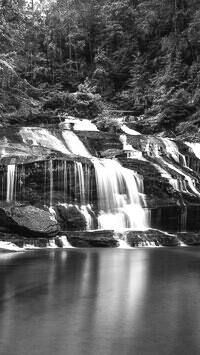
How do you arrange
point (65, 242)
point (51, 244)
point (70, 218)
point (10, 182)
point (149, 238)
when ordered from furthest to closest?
point (10, 182) → point (70, 218) → point (149, 238) → point (65, 242) → point (51, 244)

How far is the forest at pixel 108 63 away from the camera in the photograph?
1246 inches

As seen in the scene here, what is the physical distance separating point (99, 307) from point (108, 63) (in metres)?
40.9

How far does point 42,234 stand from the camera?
14.3 m

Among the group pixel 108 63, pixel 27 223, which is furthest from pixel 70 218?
pixel 108 63

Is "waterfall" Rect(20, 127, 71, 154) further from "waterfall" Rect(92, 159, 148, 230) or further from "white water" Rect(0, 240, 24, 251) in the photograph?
"white water" Rect(0, 240, 24, 251)

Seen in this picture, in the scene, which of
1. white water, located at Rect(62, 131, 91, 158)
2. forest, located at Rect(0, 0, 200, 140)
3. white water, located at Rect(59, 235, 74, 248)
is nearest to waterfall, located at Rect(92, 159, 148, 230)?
white water, located at Rect(59, 235, 74, 248)

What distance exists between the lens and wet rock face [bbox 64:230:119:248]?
1456 centimetres

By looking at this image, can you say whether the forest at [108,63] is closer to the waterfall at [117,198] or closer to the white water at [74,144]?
the white water at [74,144]

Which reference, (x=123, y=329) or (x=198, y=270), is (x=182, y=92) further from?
(x=123, y=329)

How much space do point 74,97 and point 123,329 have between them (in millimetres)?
32950

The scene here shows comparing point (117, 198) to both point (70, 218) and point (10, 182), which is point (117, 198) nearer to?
point (70, 218)

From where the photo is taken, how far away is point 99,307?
589cm

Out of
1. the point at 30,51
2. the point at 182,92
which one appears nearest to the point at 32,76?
the point at 30,51

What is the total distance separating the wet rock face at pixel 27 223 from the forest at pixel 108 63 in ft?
49.4
